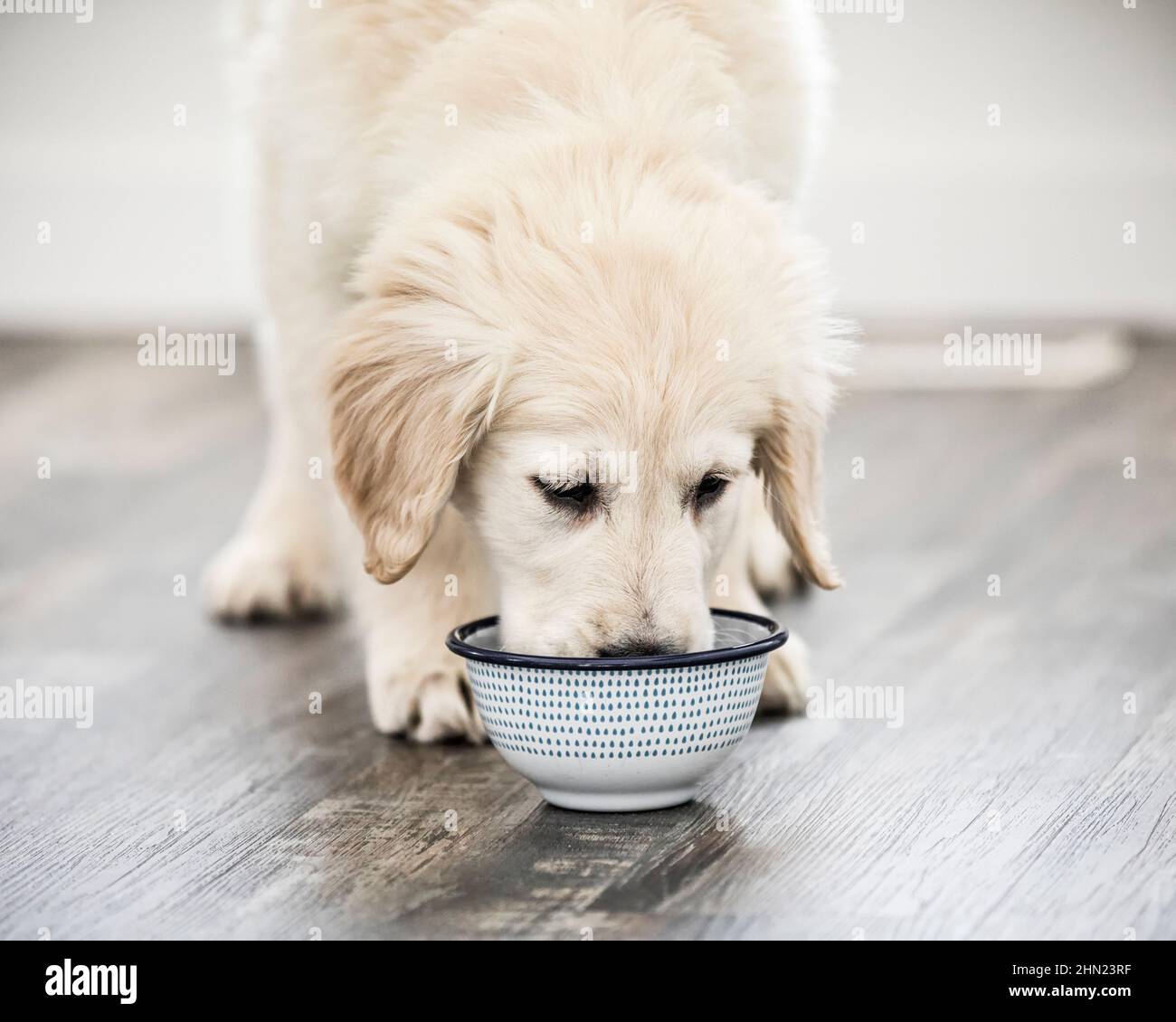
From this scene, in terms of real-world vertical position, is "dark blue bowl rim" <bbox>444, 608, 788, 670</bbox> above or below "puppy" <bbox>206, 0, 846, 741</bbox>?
below

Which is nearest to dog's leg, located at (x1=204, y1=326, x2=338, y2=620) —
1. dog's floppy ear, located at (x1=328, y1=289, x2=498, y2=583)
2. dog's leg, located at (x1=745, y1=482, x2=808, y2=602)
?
dog's leg, located at (x1=745, y1=482, x2=808, y2=602)

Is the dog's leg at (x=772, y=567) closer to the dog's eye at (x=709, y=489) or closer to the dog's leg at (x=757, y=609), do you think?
the dog's leg at (x=757, y=609)

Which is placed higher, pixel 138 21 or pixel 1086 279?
pixel 138 21

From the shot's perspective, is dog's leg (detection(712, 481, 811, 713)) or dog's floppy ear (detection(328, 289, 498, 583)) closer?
dog's floppy ear (detection(328, 289, 498, 583))

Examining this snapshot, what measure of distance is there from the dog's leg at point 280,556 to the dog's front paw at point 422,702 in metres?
0.87

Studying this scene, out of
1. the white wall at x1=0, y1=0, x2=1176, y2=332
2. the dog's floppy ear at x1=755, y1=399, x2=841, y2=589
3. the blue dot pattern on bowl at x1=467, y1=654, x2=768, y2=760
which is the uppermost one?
the white wall at x1=0, y1=0, x2=1176, y2=332

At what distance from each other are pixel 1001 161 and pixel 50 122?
4263mm

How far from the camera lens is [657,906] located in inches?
73.5

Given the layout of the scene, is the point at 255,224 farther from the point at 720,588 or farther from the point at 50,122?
the point at 50,122

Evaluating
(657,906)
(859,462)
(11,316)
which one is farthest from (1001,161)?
(657,906)

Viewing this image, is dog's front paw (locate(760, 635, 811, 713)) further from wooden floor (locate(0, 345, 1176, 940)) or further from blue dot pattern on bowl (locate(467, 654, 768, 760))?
blue dot pattern on bowl (locate(467, 654, 768, 760))

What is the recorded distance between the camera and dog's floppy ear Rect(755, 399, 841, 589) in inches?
94.5

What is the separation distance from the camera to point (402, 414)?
2311 mm
